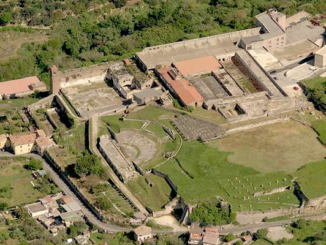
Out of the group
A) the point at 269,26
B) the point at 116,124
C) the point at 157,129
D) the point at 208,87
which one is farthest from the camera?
the point at 269,26

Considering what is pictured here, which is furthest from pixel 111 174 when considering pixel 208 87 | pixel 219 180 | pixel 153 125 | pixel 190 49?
pixel 190 49

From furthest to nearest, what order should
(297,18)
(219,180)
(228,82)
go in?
1. (297,18)
2. (228,82)
3. (219,180)

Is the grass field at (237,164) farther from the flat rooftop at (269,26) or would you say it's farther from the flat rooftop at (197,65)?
the flat rooftop at (269,26)

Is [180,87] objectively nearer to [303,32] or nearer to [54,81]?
[54,81]

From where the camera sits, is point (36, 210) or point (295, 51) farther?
point (295, 51)

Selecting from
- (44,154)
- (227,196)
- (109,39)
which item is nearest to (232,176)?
(227,196)

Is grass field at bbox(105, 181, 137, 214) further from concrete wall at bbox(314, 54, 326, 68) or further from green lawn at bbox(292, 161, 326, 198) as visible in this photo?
concrete wall at bbox(314, 54, 326, 68)

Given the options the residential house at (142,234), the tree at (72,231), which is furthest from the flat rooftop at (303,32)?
the tree at (72,231)
